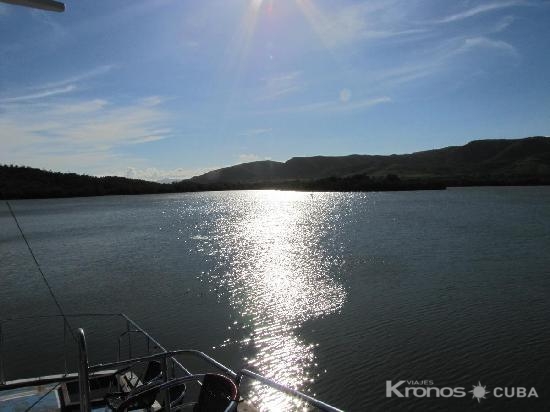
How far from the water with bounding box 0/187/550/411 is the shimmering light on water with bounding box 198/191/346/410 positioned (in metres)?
0.08

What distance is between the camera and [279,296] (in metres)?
23.9

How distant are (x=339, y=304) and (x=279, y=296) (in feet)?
11.6

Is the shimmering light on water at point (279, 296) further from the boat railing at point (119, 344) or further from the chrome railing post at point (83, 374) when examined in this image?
the chrome railing post at point (83, 374)

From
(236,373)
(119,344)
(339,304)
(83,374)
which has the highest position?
(83,374)

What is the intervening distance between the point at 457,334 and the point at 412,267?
12672 millimetres

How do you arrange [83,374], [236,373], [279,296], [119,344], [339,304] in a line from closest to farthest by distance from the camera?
[83,374], [236,373], [119,344], [339,304], [279,296]

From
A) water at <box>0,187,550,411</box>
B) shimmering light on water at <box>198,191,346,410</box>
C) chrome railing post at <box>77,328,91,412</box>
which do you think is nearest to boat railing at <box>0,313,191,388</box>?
water at <box>0,187,550,411</box>

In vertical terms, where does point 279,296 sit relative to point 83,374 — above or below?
below

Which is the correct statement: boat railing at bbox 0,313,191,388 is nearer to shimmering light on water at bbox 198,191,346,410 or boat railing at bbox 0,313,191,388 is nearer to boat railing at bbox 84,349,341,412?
boat railing at bbox 84,349,341,412

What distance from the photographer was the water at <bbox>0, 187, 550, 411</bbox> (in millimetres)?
14219

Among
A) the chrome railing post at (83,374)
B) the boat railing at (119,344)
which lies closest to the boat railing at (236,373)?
the boat railing at (119,344)

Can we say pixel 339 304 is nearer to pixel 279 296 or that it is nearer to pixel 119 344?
pixel 279 296

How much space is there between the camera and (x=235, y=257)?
121 feet

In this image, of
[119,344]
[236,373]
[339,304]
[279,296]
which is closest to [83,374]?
[236,373]
